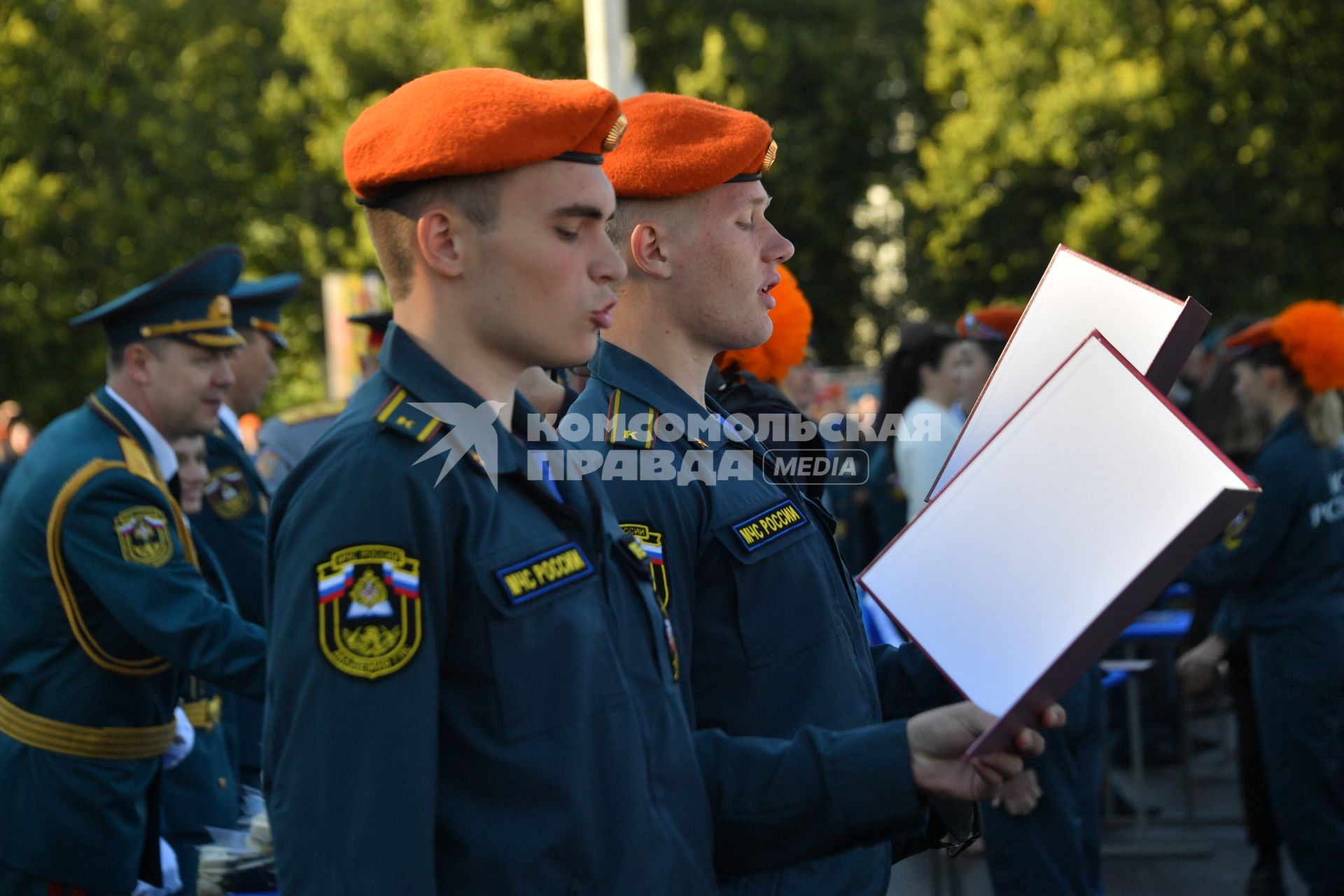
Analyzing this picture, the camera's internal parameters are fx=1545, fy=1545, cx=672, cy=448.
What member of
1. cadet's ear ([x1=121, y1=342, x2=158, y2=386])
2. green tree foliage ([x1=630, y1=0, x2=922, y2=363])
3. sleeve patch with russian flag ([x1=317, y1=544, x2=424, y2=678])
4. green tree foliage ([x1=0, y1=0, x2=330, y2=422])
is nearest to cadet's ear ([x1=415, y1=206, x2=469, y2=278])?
sleeve patch with russian flag ([x1=317, y1=544, x2=424, y2=678])

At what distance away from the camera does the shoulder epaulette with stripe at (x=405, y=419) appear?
192 centimetres

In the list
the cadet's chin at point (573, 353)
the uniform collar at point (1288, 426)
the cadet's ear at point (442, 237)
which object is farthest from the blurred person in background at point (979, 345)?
the cadet's ear at point (442, 237)

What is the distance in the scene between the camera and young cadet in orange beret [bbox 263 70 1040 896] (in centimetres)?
180

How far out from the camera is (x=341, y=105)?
28547mm

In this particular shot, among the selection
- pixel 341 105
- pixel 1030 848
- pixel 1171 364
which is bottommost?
pixel 1030 848

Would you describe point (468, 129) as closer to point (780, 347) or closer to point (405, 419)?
point (405, 419)

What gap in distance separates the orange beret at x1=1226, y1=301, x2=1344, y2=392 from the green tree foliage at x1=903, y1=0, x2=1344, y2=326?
1731 centimetres

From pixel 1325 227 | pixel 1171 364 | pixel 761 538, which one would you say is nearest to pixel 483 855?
Answer: pixel 761 538

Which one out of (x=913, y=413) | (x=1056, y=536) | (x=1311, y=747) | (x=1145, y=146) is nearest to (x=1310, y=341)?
(x=1311, y=747)

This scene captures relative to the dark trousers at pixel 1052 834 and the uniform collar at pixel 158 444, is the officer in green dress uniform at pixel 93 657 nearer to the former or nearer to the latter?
the uniform collar at pixel 158 444

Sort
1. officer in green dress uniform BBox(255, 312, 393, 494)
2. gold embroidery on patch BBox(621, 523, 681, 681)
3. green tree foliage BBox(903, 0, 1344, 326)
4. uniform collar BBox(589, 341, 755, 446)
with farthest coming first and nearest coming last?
green tree foliage BBox(903, 0, 1344, 326), officer in green dress uniform BBox(255, 312, 393, 494), uniform collar BBox(589, 341, 755, 446), gold embroidery on patch BBox(621, 523, 681, 681)

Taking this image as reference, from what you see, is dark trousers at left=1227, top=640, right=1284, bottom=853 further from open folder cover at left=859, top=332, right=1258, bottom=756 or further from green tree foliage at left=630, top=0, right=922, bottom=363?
green tree foliage at left=630, top=0, right=922, bottom=363

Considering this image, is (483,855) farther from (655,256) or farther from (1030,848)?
(1030,848)

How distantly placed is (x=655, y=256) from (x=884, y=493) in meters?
5.74
